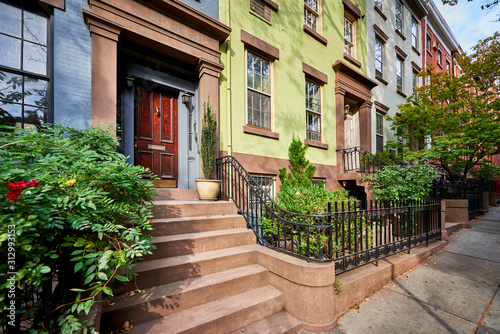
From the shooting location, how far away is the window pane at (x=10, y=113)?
3551mm

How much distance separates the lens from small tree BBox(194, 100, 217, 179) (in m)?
5.22

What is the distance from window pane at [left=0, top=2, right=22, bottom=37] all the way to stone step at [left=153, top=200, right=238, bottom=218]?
3.64 metres

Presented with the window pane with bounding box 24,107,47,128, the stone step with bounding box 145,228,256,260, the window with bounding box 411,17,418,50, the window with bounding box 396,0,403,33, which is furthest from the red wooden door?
the window with bounding box 411,17,418,50

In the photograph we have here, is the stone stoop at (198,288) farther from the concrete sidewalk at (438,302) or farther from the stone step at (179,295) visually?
the concrete sidewalk at (438,302)

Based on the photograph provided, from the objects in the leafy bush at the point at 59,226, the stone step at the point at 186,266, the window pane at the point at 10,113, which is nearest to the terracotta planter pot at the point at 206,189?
the stone step at the point at 186,266

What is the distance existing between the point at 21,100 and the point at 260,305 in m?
4.91

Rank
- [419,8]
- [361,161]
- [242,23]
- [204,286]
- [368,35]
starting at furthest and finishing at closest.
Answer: [419,8] → [368,35] → [361,161] → [242,23] → [204,286]

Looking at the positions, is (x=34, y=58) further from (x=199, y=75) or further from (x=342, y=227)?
(x=342, y=227)

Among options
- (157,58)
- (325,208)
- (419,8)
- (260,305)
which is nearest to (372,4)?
(419,8)

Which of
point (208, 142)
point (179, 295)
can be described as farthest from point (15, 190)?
point (208, 142)

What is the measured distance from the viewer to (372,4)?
1064 centimetres

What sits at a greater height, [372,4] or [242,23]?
[372,4]

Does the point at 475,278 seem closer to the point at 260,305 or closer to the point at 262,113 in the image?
the point at 260,305

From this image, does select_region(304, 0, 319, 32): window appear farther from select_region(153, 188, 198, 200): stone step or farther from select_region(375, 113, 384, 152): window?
select_region(153, 188, 198, 200): stone step
